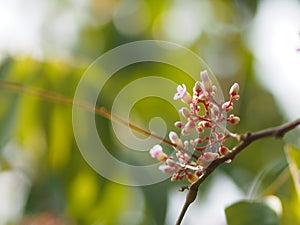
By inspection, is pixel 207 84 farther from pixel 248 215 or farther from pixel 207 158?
pixel 248 215

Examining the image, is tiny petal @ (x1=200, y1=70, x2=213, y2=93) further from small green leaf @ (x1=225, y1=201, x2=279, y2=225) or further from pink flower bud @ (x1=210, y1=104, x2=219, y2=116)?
small green leaf @ (x1=225, y1=201, x2=279, y2=225)

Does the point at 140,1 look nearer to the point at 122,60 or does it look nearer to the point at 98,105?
the point at 122,60

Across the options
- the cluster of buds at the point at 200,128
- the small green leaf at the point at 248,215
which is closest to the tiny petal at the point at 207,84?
the cluster of buds at the point at 200,128

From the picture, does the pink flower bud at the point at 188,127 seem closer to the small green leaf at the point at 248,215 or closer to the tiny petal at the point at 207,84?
the tiny petal at the point at 207,84

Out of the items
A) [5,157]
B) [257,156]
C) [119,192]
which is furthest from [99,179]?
[257,156]

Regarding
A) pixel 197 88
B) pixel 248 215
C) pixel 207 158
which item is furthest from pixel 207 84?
pixel 248 215

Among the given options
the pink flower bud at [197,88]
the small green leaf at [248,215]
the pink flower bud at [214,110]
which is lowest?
the small green leaf at [248,215]

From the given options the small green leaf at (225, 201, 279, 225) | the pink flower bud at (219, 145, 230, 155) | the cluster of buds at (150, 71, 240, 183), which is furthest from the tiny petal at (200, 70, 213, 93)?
the small green leaf at (225, 201, 279, 225)

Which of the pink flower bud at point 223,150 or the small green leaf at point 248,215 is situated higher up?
the pink flower bud at point 223,150
